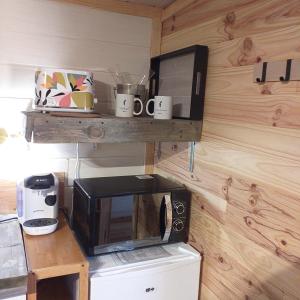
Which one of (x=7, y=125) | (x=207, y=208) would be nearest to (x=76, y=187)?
(x=7, y=125)

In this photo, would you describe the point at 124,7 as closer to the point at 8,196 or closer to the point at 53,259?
the point at 8,196

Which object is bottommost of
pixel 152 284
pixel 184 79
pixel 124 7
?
pixel 152 284

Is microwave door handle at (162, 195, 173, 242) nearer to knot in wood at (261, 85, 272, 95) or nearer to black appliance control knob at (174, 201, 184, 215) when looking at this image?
black appliance control knob at (174, 201, 184, 215)

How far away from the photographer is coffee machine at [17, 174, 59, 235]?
140cm

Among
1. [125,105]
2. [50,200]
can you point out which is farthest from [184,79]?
[50,200]

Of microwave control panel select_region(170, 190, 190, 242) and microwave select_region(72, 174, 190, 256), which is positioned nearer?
microwave select_region(72, 174, 190, 256)

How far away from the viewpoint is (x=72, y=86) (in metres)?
1.37

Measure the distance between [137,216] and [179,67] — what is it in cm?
69

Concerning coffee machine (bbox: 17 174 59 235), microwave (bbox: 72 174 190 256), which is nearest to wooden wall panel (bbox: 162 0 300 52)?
microwave (bbox: 72 174 190 256)

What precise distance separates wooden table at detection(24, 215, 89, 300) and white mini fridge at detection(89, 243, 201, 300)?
0.07 meters

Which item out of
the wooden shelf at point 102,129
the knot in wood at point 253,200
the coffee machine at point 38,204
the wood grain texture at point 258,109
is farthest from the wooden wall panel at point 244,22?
the coffee machine at point 38,204

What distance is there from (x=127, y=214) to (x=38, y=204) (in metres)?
0.39

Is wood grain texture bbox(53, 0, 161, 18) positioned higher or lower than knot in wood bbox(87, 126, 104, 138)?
higher

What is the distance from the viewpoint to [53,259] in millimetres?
1195
